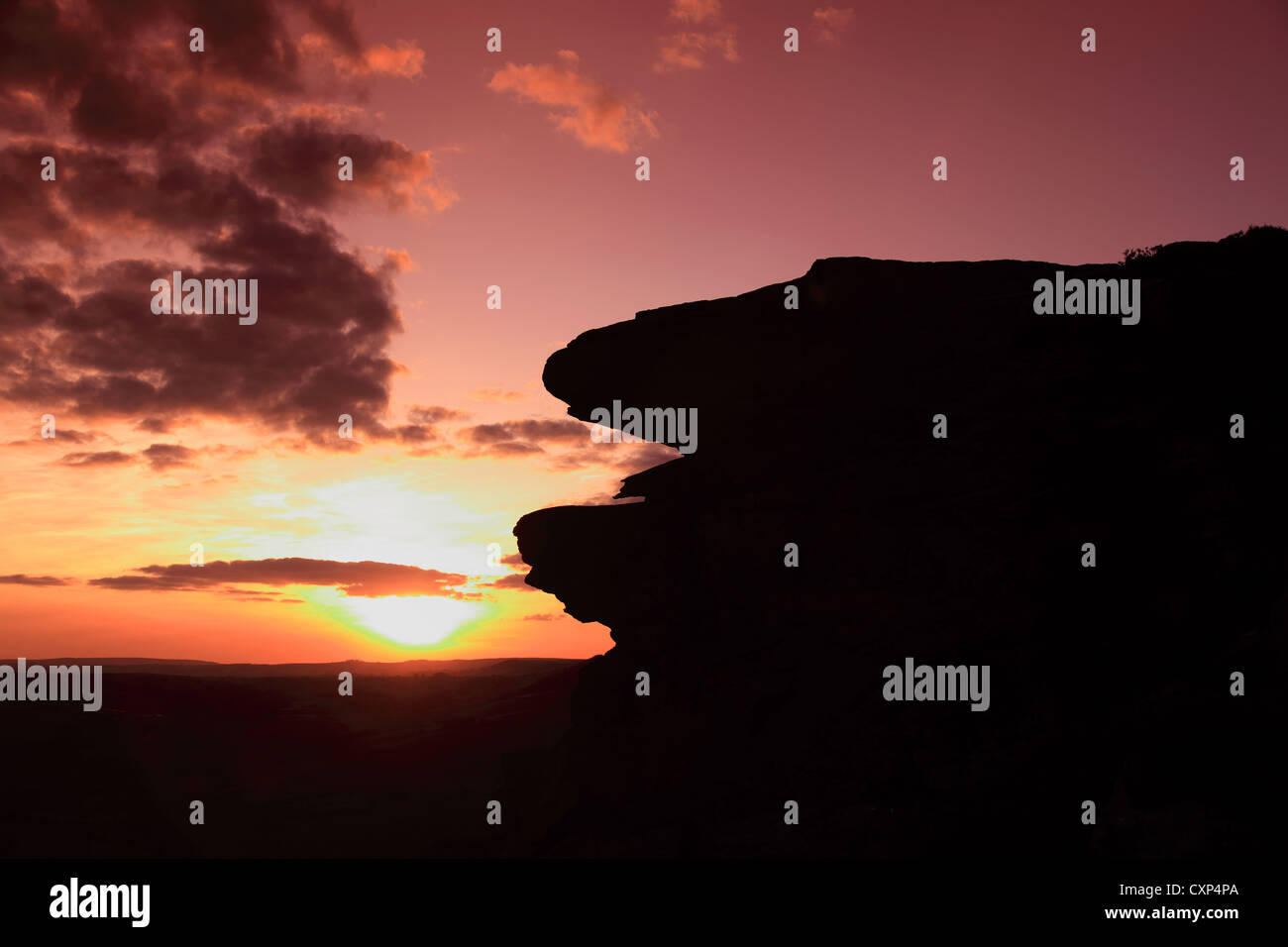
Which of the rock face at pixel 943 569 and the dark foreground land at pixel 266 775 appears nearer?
→ the rock face at pixel 943 569

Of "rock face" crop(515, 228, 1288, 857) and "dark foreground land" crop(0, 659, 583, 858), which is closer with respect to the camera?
"rock face" crop(515, 228, 1288, 857)

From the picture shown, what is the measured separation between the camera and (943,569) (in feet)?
71.5

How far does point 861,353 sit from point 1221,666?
14716mm

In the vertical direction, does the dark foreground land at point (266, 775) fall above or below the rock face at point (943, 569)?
below

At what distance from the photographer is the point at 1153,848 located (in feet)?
46.3

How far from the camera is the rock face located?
17750 millimetres

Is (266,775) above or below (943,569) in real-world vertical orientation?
below

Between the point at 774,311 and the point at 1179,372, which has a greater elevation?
the point at 774,311

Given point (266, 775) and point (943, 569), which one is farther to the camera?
point (266, 775)

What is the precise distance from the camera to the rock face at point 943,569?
17.8 metres
